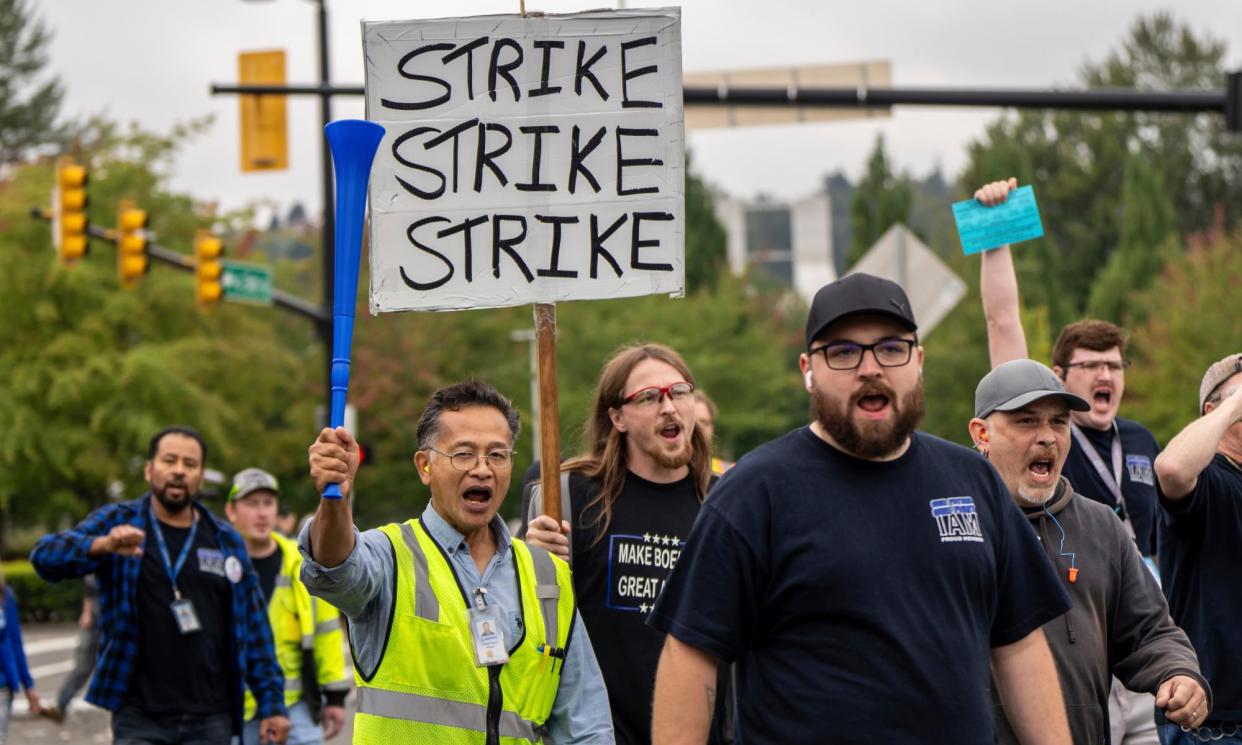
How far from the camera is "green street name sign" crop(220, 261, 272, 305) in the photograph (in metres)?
21.9

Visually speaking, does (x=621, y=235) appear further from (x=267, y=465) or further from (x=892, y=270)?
(x=267, y=465)

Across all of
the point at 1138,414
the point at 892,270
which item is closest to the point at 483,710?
the point at 892,270

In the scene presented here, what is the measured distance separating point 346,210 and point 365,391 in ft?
114

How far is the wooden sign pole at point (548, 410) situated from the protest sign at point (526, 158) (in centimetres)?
9

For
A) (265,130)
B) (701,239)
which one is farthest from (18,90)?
(265,130)

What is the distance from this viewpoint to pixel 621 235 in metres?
5.68

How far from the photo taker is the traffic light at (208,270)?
2180 centimetres

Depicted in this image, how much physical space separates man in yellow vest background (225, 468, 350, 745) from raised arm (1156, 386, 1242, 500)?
16.4 ft

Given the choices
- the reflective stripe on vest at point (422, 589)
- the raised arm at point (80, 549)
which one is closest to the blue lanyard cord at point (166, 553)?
the raised arm at point (80, 549)

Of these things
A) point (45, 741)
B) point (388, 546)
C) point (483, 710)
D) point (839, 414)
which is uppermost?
point (839, 414)

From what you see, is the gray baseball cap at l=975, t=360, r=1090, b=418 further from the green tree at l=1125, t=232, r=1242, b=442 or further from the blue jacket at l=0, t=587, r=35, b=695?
the green tree at l=1125, t=232, r=1242, b=442

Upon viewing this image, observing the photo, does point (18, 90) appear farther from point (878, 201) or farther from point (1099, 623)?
point (1099, 623)

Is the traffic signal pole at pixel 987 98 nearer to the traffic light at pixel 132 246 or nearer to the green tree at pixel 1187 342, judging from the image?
the traffic light at pixel 132 246

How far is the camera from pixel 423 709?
4629 millimetres
